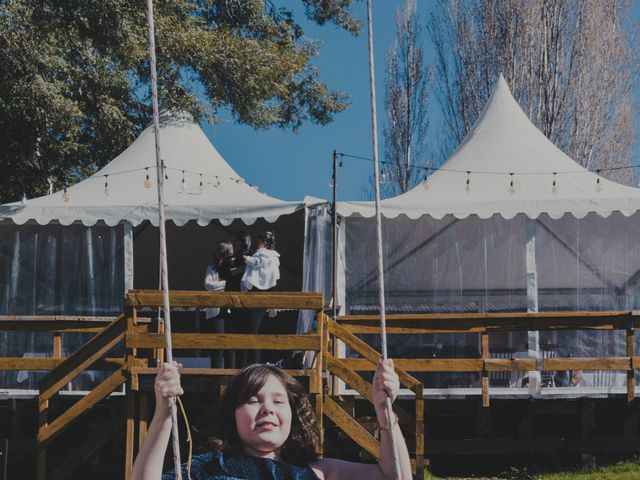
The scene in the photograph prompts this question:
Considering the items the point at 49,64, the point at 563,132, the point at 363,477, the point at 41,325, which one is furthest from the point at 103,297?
the point at 563,132

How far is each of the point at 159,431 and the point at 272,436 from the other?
0.36 meters

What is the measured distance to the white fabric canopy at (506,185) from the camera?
423 inches

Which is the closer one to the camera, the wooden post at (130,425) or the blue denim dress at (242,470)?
the blue denim dress at (242,470)

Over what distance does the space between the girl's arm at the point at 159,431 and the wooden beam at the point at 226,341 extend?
4645 millimetres

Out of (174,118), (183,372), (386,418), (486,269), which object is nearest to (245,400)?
(386,418)

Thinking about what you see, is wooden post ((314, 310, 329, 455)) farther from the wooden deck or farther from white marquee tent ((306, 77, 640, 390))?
white marquee tent ((306, 77, 640, 390))

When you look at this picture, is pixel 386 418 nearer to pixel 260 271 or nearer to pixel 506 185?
pixel 260 271

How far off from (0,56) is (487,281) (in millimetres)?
7876

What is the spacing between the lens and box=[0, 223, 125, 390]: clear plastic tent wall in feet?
37.0

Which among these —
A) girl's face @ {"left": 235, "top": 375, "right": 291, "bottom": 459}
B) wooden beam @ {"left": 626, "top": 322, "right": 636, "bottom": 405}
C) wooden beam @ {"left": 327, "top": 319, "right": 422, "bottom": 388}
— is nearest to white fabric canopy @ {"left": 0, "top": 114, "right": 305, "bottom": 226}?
wooden beam @ {"left": 327, "top": 319, "right": 422, "bottom": 388}

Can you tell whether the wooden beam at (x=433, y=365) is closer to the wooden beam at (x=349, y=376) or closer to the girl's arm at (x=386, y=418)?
the wooden beam at (x=349, y=376)

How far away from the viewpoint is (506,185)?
11.4 metres

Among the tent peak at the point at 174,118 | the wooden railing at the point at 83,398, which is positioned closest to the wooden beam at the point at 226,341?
the wooden railing at the point at 83,398

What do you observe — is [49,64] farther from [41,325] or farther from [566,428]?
[566,428]
